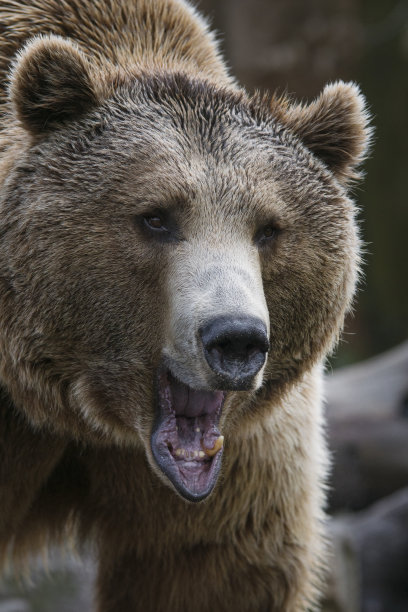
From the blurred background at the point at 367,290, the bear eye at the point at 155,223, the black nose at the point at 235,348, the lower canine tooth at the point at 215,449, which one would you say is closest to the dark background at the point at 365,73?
the blurred background at the point at 367,290

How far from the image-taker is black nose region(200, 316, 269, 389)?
344 cm

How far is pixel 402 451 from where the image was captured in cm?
788

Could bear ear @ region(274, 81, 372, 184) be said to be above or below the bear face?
above

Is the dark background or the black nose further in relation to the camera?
the dark background

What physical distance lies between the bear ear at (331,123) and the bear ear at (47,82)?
34.1 inches

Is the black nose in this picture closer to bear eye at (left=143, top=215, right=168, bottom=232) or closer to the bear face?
the bear face

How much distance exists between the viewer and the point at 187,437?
3.92 m

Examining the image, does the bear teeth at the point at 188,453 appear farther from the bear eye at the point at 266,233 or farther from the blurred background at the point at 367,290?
the blurred background at the point at 367,290

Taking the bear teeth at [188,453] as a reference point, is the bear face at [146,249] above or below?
above

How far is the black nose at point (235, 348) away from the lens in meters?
3.44

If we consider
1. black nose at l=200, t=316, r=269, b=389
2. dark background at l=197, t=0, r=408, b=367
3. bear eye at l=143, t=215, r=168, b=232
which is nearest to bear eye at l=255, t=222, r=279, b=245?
bear eye at l=143, t=215, r=168, b=232

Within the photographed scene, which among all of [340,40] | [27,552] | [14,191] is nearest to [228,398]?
[14,191]

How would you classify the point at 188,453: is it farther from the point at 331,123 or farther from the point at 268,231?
the point at 331,123

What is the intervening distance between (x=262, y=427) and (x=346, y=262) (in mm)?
826
